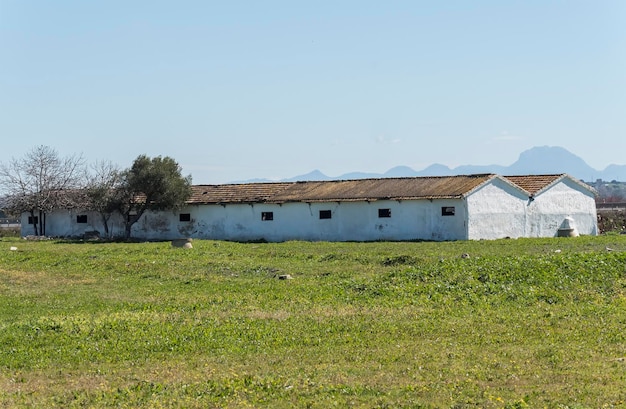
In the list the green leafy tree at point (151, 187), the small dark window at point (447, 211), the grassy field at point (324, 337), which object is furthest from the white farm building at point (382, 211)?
the grassy field at point (324, 337)

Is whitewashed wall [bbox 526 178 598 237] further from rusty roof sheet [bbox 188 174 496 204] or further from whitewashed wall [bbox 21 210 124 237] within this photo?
whitewashed wall [bbox 21 210 124 237]

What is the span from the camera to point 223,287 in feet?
78.8

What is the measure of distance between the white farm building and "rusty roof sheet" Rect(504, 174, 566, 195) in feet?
0.19

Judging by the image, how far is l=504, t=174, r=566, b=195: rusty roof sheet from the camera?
49.5 metres

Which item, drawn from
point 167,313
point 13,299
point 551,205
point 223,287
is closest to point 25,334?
point 167,313

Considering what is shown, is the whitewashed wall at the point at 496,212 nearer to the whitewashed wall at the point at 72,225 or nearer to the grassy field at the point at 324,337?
the grassy field at the point at 324,337

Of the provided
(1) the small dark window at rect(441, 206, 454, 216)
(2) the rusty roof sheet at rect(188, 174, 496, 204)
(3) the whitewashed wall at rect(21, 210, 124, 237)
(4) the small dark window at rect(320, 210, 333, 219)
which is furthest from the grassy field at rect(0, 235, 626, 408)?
(3) the whitewashed wall at rect(21, 210, 124, 237)

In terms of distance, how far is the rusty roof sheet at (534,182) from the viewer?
49.5m

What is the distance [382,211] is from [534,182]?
375 inches

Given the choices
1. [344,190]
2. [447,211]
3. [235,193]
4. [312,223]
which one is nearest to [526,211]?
[447,211]

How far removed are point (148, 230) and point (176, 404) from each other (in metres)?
45.3

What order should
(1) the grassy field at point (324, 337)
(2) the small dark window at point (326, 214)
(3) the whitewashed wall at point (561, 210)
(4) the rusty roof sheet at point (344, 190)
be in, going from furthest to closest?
(2) the small dark window at point (326, 214) → (3) the whitewashed wall at point (561, 210) → (4) the rusty roof sheet at point (344, 190) → (1) the grassy field at point (324, 337)

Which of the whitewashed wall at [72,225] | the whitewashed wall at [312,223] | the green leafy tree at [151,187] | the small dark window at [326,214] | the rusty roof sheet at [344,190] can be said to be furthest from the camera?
the whitewashed wall at [72,225]

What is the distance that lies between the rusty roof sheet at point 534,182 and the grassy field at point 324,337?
23959mm
